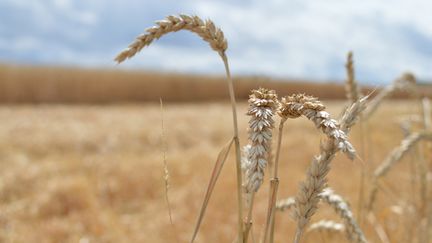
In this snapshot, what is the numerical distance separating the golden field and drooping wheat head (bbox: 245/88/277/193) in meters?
0.65

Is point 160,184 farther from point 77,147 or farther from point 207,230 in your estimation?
point 77,147

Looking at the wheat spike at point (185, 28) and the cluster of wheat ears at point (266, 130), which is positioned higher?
the wheat spike at point (185, 28)

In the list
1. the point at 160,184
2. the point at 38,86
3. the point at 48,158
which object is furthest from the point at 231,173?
the point at 38,86

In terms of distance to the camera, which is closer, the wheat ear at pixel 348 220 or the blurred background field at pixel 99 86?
the wheat ear at pixel 348 220

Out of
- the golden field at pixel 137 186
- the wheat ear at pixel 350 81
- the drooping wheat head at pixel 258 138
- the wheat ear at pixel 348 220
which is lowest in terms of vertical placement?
the golden field at pixel 137 186

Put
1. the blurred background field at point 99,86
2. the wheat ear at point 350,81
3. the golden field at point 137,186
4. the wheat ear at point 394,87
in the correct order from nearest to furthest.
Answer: the wheat ear at point 350,81 < the wheat ear at point 394,87 < the golden field at point 137,186 < the blurred background field at point 99,86

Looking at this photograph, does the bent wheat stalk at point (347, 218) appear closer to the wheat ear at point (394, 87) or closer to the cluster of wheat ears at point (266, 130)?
the cluster of wheat ears at point (266, 130)

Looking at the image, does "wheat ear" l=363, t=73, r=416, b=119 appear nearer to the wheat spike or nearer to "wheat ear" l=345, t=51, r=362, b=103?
"wheat ear" l=345, t=51, r=362, b=103

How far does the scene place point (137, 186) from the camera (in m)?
3.53

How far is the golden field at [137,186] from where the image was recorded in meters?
2.18

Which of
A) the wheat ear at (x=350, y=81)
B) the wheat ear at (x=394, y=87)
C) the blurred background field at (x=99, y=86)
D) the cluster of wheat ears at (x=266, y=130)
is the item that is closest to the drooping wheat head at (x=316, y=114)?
the cluster of wheat ears at (x=266, y=130)

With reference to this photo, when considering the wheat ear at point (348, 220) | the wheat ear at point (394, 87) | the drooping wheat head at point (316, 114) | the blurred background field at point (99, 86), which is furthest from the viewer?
the blurred background field at point (99, 86)

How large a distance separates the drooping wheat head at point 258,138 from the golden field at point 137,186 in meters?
0.65

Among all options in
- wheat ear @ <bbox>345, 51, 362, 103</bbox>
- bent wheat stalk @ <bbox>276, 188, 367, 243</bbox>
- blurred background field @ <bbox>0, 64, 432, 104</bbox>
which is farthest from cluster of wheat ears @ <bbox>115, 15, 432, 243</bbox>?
blurred background field @ <bbox>0, 64, 432, 104</bbox>
